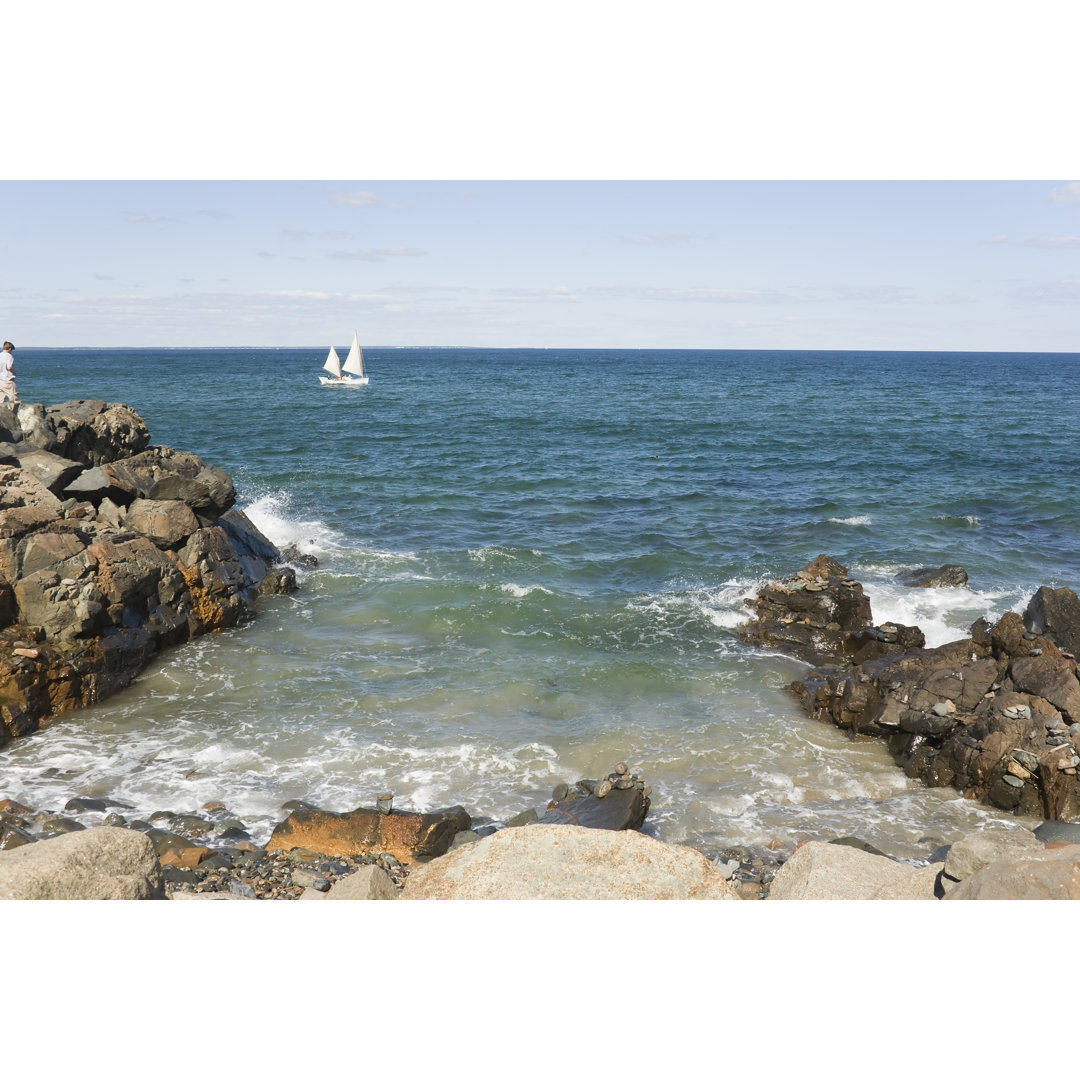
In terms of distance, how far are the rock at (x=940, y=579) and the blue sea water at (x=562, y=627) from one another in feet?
1.56

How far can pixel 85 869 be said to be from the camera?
21.7 feet

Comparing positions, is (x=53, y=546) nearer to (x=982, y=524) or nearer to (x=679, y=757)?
(x=679, y=757)

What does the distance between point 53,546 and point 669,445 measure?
33827 millimetres

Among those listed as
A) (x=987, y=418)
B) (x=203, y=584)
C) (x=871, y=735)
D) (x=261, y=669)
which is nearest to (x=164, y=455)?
(x=203, y=584)

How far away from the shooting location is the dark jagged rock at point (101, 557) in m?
14.0

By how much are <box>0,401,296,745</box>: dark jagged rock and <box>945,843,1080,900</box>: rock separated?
43.8ft

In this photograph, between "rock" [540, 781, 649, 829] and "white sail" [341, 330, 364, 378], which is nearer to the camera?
"rock" [540, 781, 649, 829]

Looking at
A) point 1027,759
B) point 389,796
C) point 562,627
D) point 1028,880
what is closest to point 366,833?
point 389,796

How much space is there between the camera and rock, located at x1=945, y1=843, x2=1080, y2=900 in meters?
5.37

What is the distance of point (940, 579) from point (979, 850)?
1523 centimetres

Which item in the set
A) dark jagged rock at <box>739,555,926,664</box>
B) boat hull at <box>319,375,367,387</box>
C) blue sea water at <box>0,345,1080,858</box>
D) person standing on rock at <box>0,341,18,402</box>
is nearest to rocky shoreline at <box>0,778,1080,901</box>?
blue sea water at <box>0,345,1080,858</box>

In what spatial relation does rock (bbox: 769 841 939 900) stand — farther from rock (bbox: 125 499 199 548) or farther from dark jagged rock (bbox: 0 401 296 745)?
rock (bbox: 125 499 199 548)

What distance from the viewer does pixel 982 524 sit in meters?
26.5

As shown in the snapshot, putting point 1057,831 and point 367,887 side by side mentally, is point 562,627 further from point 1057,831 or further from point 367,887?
point 367,887
